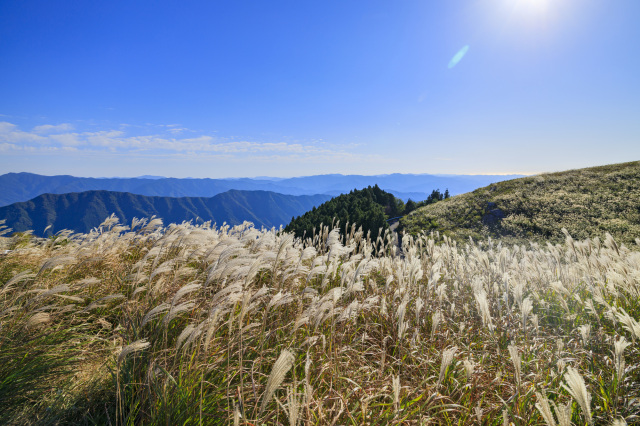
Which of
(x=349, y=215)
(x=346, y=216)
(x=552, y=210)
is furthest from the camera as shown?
(x=552, y=210)

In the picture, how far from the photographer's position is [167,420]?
1955 millimetres

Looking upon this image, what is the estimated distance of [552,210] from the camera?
2484 cm

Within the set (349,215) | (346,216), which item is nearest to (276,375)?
(346,216)

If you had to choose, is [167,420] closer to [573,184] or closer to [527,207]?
[527,207]

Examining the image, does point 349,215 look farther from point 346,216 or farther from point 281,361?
point 281,361

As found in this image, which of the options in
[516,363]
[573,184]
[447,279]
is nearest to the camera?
[516,363]

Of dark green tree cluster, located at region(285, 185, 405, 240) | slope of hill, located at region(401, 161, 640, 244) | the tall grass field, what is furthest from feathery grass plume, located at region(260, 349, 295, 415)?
slope of hill, located at region(401, 161, 640, 244)

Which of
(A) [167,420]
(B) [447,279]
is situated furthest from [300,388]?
(B) [447,279]

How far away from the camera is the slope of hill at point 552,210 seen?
2053 centimetres

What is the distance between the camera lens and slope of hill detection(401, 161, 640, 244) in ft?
67.4

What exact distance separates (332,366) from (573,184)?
4028 centimetres

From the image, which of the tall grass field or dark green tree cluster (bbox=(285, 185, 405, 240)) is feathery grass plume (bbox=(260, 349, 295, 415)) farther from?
dark green tree cluster (bbox=(285, 185, 405, 240))

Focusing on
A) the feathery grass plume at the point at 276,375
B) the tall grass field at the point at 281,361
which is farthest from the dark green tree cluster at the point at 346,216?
the feathery grass plume at the point at 276,375

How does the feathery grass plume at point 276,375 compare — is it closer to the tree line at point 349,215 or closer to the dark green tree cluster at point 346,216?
the tree line at point 349,215
